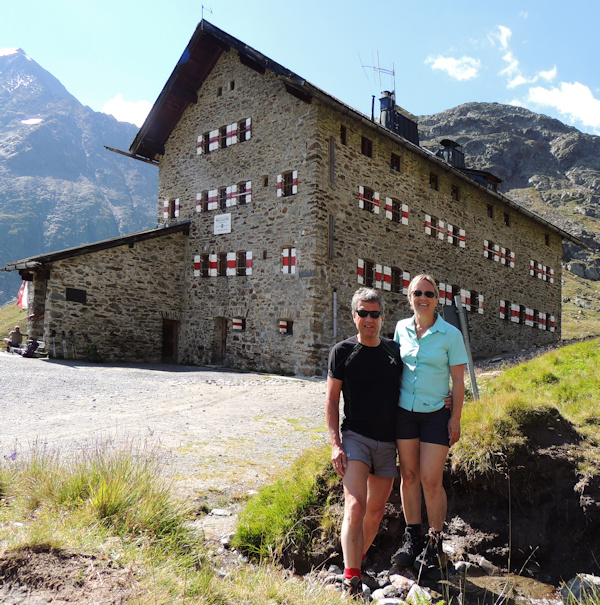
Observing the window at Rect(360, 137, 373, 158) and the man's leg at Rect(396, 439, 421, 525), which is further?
the window at Rect(360, 137, 373, 158)

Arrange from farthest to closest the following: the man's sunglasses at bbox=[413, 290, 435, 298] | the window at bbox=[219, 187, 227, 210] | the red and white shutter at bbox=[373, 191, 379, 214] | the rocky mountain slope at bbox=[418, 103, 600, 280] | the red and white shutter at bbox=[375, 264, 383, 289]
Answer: the rocky mountain slope at bbox=[418, 103, 600, 280]
the window at bbox=[219, 187, 227, 210]
the red and white shutter at bbox=[373, 191, 379, 214]
the red and white shutter at bbox=[375, 264, 383, 289]
the man's sunglasses at bbox=[413, 290, 435, 298]

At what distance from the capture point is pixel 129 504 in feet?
11.7

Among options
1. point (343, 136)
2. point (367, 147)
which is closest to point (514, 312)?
point (367, 147)

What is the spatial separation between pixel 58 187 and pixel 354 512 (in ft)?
586

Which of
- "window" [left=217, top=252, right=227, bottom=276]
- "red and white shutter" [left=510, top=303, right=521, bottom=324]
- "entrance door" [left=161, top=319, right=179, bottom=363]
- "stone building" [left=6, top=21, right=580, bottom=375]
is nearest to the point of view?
"stone building" [left=6, top=21, right=580, bottom=375]

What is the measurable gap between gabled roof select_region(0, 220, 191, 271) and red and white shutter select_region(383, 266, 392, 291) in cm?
743

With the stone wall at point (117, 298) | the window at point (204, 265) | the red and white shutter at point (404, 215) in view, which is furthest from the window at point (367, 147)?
the stone wall at point (117, 298)

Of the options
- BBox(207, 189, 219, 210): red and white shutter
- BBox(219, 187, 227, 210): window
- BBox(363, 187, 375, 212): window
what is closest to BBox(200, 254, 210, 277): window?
BBox(207, 189, 219, 210): red and white shutter

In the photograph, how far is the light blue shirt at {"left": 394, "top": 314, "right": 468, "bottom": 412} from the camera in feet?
11.1

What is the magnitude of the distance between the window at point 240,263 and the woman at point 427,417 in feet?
44.4

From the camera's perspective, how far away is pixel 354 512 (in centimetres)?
318

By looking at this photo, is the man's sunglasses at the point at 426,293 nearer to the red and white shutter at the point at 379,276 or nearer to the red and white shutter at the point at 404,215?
the red and white shutter at the point at 379,276

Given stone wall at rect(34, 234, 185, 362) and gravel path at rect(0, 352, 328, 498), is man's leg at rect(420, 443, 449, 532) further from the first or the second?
stone wall at rect(34, 234, 185, 362)

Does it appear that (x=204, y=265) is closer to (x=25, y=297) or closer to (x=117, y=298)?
(x=117, y=298)
